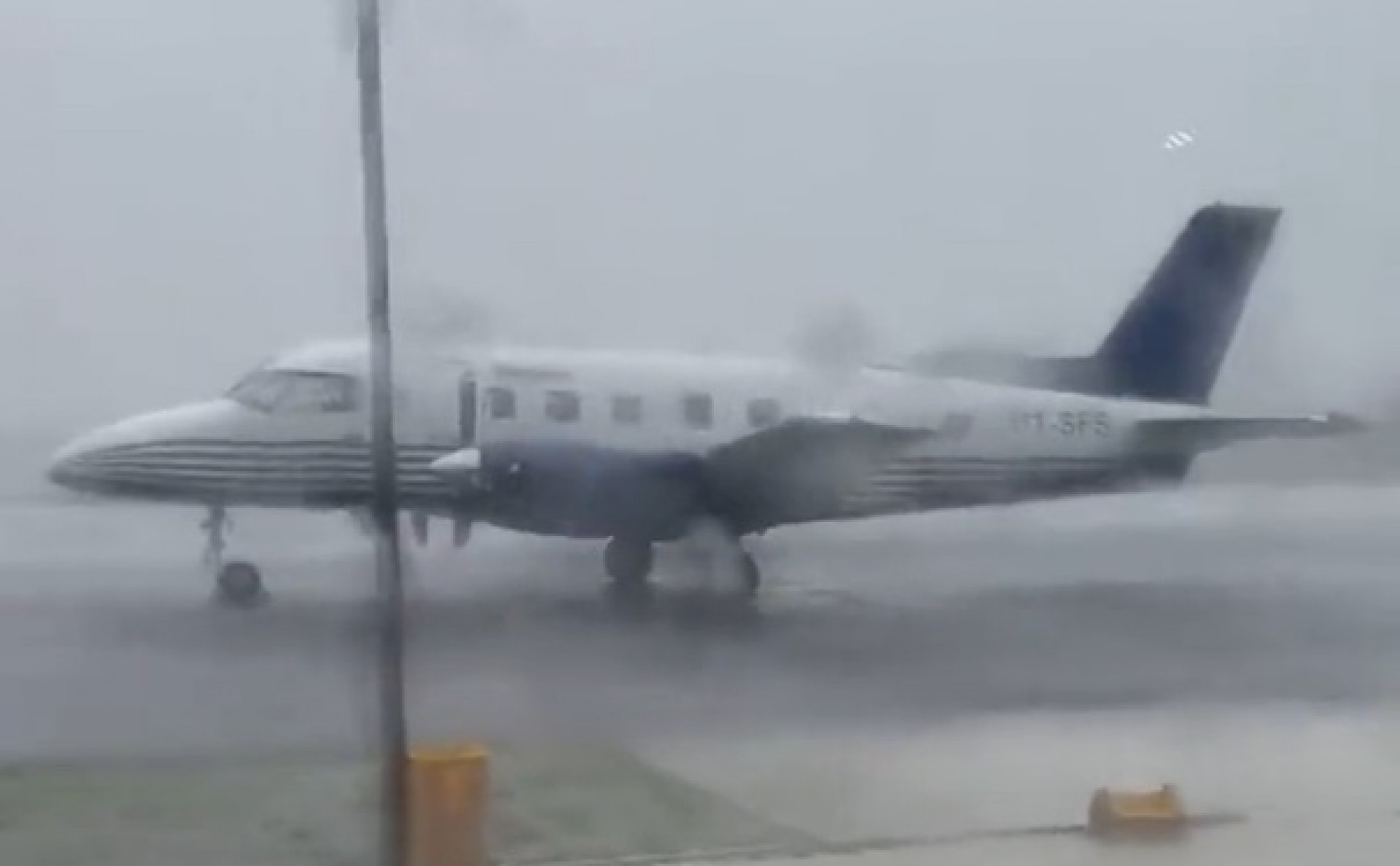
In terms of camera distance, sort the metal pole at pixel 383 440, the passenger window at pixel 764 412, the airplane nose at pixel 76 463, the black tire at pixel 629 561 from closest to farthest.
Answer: the metal pole at pixel 383 440 → the airplane nose at pixel 76 463 → the passenger window at pixel 764 412 → the black tire at pixel 629 561

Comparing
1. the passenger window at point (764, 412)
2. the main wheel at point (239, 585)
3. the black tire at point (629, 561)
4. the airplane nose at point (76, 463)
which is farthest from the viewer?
the black tire at point (629, 561)

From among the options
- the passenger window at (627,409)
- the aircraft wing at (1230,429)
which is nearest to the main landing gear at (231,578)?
the passenger window at (627,409)

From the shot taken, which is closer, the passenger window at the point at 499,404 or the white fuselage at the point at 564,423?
the white fuselage at the point at 564,423

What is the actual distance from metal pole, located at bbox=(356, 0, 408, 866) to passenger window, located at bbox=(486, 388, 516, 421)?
4.03 m

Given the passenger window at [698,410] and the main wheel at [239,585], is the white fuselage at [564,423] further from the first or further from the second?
the main wheel at [239,585]

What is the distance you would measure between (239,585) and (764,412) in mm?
2404

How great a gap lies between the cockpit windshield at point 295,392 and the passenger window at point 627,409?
124 cm

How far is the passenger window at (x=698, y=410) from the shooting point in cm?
1206

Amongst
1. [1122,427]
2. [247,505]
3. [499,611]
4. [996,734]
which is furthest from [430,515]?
[996,734]

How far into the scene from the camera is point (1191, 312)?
9289 millimetres

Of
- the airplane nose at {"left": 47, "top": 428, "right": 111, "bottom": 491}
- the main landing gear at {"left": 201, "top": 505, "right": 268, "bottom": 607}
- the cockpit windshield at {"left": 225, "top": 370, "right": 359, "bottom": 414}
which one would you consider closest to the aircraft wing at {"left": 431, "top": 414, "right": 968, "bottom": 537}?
the cockpit windshield at {"left": 225, "top": 370, "right": 359, "bottom": 414}

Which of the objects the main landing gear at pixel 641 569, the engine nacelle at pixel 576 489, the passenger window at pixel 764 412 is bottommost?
the main landing gear at pixel 641 569

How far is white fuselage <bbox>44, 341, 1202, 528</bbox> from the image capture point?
1010cm

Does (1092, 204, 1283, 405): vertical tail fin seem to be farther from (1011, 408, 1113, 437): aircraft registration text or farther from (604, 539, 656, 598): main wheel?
(604, 539, 656, 598): main wheel
